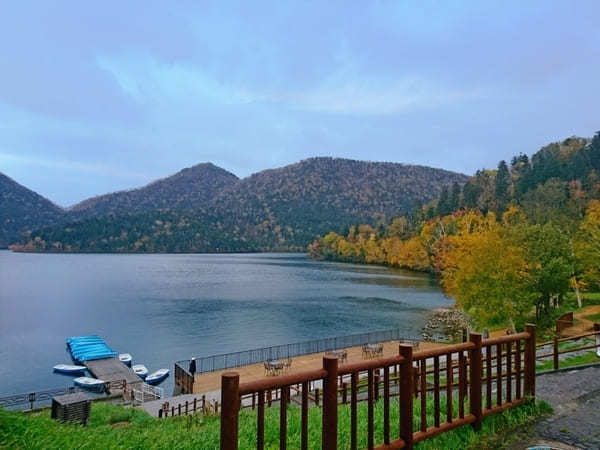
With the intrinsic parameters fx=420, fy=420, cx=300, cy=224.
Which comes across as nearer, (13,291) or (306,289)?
(13,291)

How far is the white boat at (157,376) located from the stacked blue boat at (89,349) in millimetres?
5046

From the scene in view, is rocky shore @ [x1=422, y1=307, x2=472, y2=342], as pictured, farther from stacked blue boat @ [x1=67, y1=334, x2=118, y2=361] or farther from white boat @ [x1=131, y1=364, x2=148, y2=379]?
stacked blue boat @ [x1=67, y1=334, x2=118, y2=361]

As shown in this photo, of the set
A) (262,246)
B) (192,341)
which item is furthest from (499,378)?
(262,246)

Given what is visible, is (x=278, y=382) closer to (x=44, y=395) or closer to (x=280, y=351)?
(x=44, y=395)

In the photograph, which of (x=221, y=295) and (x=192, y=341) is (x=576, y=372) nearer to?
(x=192, y=341)

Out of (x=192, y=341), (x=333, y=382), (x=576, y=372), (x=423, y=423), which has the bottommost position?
(x=192, y=341)

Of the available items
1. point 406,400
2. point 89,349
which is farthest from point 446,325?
point 406,400

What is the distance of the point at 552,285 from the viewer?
2427cm

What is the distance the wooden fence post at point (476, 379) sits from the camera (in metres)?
4.95

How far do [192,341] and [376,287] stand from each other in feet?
105

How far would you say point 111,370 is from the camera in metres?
22.8

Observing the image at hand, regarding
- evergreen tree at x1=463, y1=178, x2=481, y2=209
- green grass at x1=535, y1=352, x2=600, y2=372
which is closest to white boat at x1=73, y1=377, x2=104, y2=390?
green grass at x1=535, y1=352, x2=600, y2=372

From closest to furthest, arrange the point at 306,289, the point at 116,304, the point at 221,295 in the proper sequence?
the point at 116,304
the point at 221,295
the point at 306,289

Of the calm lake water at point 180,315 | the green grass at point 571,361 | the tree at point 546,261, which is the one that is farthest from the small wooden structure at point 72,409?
the tree at point 546,261
